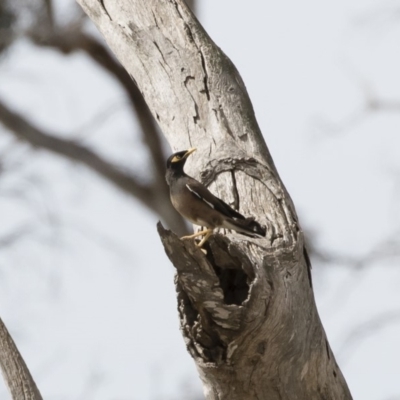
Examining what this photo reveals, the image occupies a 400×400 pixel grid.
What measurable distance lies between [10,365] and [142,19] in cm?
211

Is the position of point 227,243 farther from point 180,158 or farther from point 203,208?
point 180,158

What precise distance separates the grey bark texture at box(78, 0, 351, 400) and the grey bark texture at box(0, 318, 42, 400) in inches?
25.1

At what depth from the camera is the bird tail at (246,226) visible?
3.57 meters

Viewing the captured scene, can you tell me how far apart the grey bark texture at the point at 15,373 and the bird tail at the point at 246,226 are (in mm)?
963

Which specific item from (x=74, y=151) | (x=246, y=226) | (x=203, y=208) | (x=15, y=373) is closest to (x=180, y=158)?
(x=203, y=208)

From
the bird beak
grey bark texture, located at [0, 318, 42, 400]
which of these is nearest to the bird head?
the bird beak

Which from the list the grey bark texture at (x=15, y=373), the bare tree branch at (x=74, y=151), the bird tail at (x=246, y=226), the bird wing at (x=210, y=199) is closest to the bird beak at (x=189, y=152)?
the bird wing at (x=210, y=199)

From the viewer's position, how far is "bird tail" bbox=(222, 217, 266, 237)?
357 cm

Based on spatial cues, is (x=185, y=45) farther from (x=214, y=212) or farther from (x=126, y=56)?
(x=214, y=212)

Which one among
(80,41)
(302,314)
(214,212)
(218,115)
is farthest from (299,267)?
(80,41)

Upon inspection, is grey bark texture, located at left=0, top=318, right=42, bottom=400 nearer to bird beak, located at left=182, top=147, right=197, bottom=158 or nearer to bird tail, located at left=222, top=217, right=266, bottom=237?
bird tail, located at left=222, top=217, right=266, bottom=237

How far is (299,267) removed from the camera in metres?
3.57

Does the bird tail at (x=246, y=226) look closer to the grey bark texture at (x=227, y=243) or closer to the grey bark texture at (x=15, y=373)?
the grey bark texture at (x=227, y=243)

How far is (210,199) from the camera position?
12.3ft
